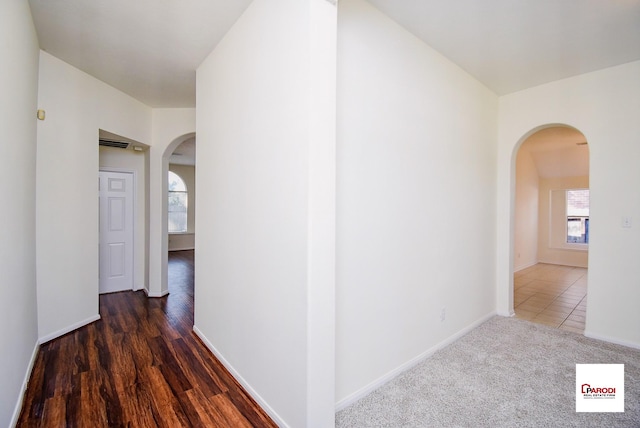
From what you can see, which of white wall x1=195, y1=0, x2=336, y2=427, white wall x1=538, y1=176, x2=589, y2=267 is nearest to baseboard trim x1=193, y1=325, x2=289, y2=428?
white wall x1=195, y1=0, x2=336, y2=427

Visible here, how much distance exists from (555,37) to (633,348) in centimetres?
287

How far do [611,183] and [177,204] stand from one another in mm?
9206

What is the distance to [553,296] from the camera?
4.39 meters

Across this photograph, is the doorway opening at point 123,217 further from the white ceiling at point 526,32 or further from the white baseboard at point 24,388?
the white ceiling at point 526,32

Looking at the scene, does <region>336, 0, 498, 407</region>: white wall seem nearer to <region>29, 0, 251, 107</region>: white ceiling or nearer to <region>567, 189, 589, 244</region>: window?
<region>29, 0, 251, 107</region>: white ceiling

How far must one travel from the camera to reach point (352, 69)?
6.31ft

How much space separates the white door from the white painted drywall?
7193 mm

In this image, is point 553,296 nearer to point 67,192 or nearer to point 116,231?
point 67,192

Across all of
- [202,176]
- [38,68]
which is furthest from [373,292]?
[38,68]

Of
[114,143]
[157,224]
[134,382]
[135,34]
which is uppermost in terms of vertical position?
[135,34]

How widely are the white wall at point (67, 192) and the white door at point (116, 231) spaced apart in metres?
1.15

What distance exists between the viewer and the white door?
4.28 metres

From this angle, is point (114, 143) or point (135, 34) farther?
point (114, 143)

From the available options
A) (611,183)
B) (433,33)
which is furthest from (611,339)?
(433,33)
